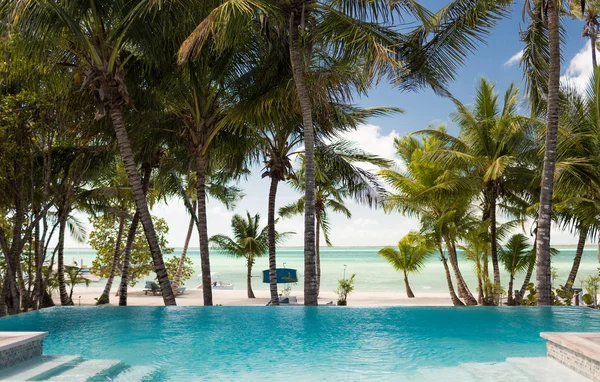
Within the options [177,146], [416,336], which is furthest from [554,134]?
[177,146]

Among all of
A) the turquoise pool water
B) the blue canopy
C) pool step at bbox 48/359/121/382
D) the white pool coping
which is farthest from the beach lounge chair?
the white pool coping

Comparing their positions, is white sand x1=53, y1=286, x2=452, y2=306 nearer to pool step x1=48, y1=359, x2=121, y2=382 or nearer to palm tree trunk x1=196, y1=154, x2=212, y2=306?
palm tree trunk x1=196, y1=154, x2=212, y2=306

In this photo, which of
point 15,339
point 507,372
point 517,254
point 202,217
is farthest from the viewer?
point 517,254

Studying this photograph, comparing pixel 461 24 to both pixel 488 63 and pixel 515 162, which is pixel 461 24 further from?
pixel 488 63

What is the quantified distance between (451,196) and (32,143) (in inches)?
407

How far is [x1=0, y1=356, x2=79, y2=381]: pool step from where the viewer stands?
4.15 m

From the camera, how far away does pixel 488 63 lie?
37.0 m

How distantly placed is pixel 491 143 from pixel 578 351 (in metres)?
10.8

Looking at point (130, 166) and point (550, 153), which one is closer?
point (550, 153)

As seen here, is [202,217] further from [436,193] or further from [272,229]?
[436,193]

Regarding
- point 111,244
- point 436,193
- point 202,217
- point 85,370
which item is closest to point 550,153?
point 436,193

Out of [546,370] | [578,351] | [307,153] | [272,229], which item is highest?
[307,153]

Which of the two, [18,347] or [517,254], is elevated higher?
[517,254]

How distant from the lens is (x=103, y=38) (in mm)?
8531
